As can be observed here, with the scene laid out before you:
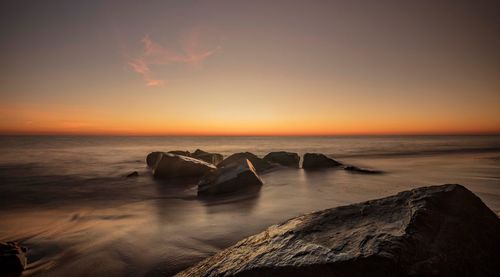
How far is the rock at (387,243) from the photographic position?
1.76 metres

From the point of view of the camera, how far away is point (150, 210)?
657 cm

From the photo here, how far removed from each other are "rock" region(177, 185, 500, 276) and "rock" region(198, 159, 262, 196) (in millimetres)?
5204

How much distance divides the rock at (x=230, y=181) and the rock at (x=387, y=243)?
520 centimetres

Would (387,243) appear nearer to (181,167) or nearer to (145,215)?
(145,215)

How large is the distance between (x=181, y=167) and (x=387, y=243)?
9900 millimetres

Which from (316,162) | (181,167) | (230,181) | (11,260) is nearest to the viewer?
(11,260)

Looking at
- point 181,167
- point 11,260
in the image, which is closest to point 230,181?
point 181,167

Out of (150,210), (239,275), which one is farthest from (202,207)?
(239,275)

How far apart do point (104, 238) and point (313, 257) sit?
3.90 metres

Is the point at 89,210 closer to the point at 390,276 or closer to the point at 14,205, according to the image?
the point at 14,205

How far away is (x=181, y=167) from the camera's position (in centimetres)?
1108

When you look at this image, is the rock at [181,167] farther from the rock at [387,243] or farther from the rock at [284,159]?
the rock at [387,243]

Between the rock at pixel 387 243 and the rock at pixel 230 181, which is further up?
the rock at pixel 387 243

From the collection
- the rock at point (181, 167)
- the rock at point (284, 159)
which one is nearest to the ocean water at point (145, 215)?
the rock at point (181, 167)
